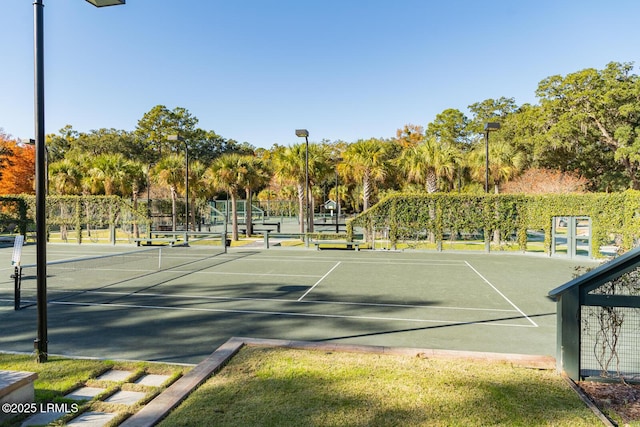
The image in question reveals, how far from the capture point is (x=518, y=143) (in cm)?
3606

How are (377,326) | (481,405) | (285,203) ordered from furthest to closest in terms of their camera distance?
(285,203) → (377,326) → (481,405)

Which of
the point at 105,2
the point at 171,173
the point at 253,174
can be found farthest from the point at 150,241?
the point at 105,2

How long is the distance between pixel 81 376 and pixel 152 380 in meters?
0.86

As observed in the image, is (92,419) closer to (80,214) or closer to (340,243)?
(340,243)

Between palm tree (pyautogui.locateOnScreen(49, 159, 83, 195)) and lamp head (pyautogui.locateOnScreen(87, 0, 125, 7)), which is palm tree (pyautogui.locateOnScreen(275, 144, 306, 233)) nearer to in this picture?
palm tree (pyautogui.locateOnScreen(49, 159, 83, 195))

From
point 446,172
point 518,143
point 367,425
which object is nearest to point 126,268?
point 367,425

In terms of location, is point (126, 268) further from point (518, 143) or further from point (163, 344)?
point (518, 143)

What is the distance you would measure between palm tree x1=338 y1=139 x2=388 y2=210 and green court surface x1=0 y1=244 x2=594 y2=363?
10218mm

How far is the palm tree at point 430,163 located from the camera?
25359 mm

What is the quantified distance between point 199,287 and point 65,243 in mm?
19554

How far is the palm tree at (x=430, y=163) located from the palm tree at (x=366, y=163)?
171 centimetres

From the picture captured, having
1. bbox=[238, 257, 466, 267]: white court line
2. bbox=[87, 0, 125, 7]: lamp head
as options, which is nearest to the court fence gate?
bbox=[87, 0, 125, 7]: lamp head

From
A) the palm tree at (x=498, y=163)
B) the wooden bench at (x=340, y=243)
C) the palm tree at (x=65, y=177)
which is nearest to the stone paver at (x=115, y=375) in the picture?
the wooden bench at (x=340, y=243)

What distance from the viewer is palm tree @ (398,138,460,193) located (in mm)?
25359
